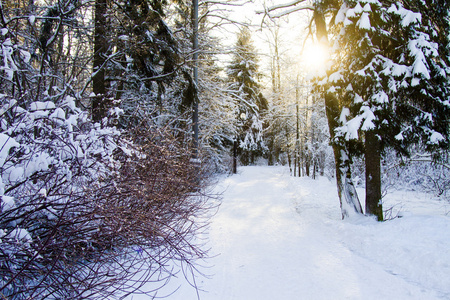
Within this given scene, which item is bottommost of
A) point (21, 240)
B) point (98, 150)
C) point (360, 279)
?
point (360, 279)

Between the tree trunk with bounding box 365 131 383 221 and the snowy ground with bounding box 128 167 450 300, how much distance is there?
471mm

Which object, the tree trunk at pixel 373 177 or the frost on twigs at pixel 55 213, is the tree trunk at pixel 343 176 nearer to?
the tree trunk at pixel 373 177

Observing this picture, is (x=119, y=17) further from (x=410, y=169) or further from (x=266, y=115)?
(x=266, y=115)


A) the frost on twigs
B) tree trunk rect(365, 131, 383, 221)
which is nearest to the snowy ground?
tree trunk rect(365, 131, 383, 221)

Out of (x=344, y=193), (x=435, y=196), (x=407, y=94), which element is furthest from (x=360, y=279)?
(x=435, y=196)

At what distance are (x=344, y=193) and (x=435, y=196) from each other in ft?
21.4

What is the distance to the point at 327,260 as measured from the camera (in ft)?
14.2

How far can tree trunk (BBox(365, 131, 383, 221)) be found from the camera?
6.15m

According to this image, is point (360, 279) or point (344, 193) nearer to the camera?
point (360, 279)

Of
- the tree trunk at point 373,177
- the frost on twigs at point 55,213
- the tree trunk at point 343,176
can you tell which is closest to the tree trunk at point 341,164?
the tree trunk at point 343,176

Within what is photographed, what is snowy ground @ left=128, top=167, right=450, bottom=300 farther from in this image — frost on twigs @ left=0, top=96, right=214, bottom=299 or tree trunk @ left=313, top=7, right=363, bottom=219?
frost on twigs @ left=0, top=96, right=214, bottom=299

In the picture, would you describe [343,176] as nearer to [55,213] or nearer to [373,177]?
[373,177]

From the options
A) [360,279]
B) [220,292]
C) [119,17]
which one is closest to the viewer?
[220,292]

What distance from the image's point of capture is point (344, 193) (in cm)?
674
